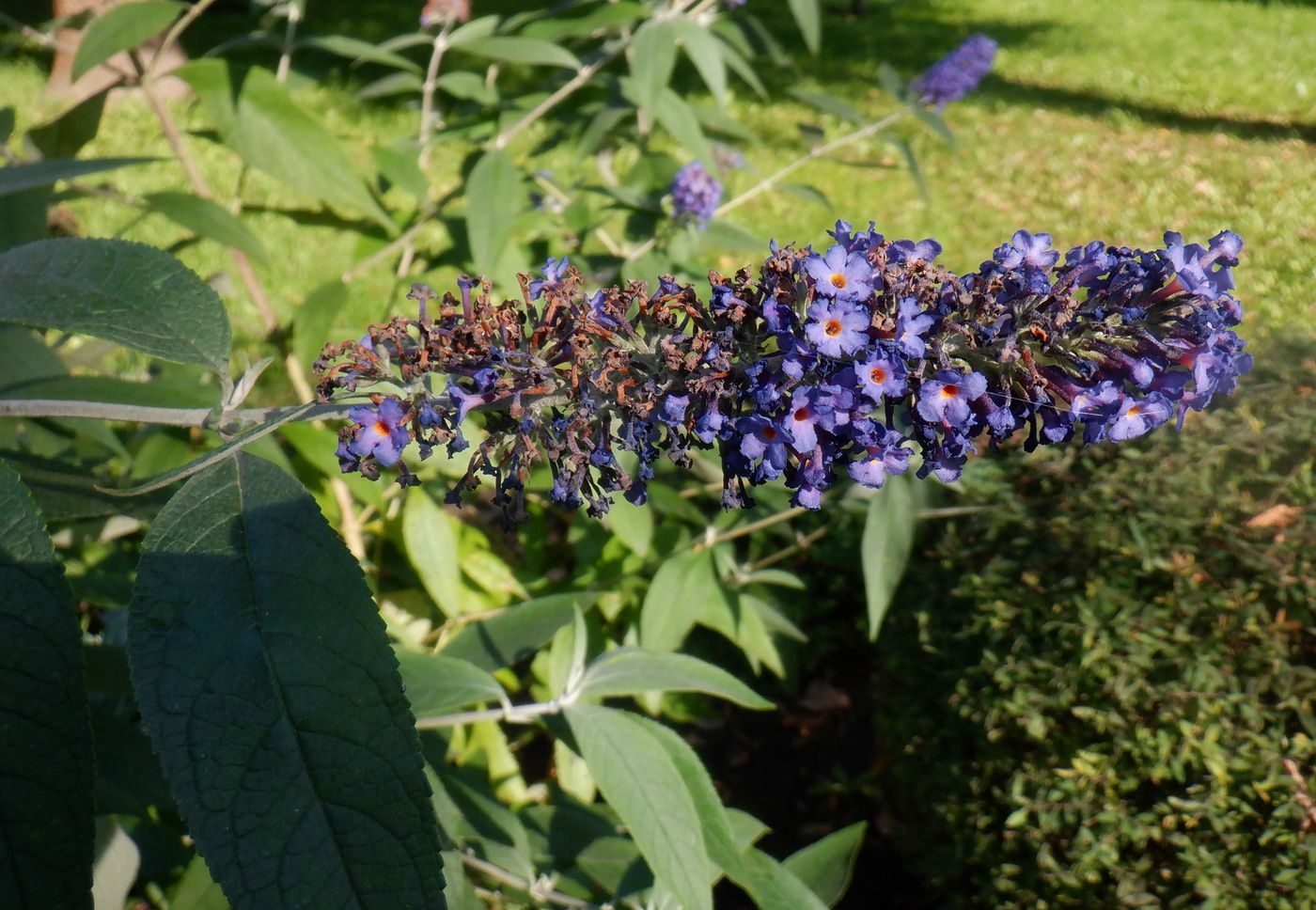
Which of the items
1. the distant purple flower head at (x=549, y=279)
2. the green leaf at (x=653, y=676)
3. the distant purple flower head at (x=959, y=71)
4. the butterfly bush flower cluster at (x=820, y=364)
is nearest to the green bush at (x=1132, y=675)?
the green leaf at (x=653, y=676)

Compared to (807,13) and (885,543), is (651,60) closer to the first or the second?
(807,13)

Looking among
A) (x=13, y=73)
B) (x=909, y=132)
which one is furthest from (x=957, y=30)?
(x=13, y=73)

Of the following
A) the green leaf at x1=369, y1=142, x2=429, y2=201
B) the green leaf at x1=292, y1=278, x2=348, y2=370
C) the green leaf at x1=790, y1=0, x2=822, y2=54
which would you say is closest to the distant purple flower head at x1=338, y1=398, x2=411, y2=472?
the green leaf at x1=292, y1=278, x2=348, y2=370

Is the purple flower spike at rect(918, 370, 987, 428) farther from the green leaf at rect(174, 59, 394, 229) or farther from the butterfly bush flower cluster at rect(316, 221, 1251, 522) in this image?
the green leaf at rect(174, 59, 394, 229)

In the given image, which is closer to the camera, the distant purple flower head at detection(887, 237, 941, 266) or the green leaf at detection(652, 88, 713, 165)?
the distant purple flower head at detection(887, 237, 941, 266)

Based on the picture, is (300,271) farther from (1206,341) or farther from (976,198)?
(1206,341)
